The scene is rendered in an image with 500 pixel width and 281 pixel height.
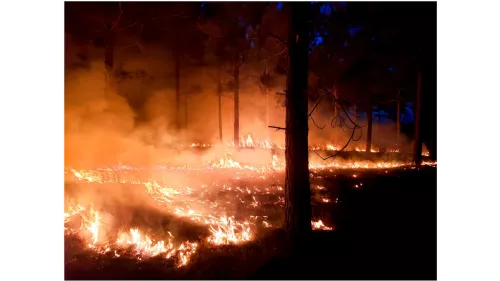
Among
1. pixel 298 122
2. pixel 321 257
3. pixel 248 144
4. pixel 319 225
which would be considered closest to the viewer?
pixel 298 122

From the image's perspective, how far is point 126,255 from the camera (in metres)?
5.77

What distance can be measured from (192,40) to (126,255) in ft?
49.0

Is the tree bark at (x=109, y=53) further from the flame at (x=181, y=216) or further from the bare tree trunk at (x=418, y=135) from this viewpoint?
the bare tree trunk at (x=418, y=135)

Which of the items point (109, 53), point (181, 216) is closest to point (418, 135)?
point (181, 216)

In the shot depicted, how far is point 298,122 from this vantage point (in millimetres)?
5391

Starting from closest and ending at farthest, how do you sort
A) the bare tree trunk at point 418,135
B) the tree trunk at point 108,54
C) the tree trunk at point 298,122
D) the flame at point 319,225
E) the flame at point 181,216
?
the tree trunk at point 298,122, the flame at point 181,216, the flame at point 319,225, the tree trunk at point 108,54, the bare tree trunk at point 418,135

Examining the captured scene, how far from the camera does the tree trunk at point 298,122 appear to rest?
5352mm

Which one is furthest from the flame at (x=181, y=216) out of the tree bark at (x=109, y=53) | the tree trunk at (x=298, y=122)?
the tree bark at (x=109, y=53)

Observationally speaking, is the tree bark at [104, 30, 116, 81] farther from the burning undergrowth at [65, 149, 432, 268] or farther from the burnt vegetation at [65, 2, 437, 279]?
the burning undergrowth at [65, 149, 432, 268]

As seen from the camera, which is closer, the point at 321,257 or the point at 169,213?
the point at 321,257

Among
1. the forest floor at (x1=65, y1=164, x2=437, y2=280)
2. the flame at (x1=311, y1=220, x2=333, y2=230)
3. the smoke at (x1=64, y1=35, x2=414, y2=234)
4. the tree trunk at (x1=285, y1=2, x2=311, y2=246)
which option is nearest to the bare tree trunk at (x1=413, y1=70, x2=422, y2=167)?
the smoke at (x1=64, y1=35, x2=414, y2=234)

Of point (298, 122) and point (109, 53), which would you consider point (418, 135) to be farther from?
point (109, 53)

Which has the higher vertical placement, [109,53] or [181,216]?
[109,53]
